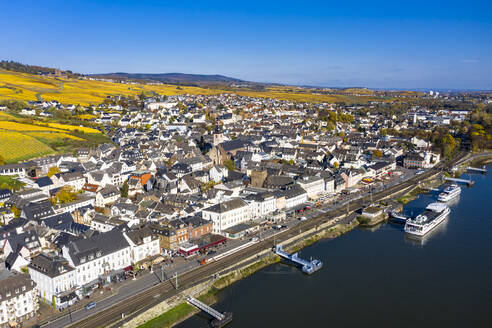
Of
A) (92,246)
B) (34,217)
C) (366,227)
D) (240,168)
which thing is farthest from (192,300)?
(240,168)

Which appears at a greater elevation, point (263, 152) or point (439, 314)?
point (263, 152)

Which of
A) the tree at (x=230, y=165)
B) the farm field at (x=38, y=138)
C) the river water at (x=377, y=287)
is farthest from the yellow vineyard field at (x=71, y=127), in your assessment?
the river water at (x=377, y=287)

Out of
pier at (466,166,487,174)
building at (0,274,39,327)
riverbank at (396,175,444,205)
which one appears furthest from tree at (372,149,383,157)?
building at (0,274,39,327)

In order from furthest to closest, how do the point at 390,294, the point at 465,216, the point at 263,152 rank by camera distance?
the point at 263,152, the point at 465,216, the point at 390,294

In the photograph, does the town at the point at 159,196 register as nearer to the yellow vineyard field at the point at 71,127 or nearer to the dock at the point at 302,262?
the dock at the point at 302,262

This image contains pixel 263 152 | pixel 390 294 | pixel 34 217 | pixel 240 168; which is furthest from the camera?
pixel 263 152

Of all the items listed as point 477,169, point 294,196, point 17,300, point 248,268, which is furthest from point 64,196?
point 477,169

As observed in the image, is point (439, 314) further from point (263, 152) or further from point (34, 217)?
point (263, 152)

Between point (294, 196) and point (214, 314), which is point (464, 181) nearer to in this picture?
point (294, 196)
